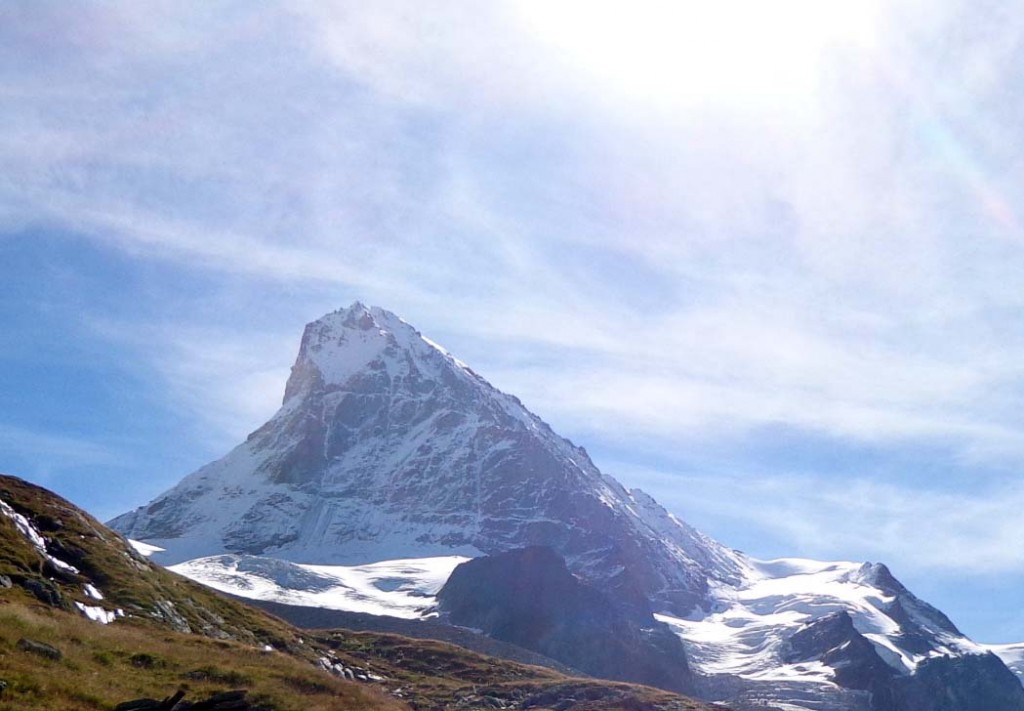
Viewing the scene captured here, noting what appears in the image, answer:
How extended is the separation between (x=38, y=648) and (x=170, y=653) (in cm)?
839

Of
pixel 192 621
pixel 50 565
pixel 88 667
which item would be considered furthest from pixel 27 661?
pixel 192 621

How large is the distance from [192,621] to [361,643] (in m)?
35.4

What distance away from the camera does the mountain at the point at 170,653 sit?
39219 mm

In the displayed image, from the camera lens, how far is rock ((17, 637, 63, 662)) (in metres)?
39.1

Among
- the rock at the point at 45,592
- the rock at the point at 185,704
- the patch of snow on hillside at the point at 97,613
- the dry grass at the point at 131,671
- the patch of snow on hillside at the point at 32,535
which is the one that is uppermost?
the patch of snow on hillside at the point at 32,535

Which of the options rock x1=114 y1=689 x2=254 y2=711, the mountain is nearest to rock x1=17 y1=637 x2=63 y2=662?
the mountain

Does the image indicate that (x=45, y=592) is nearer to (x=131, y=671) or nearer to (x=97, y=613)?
(x=97, y=613)

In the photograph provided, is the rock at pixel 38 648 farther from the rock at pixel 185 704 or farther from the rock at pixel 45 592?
the rock at pixel 45 592

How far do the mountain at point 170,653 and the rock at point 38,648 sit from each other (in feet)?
0.21

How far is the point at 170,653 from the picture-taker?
47.2 meters

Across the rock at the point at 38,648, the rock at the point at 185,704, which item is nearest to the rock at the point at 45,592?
the rock at the point at 38,648

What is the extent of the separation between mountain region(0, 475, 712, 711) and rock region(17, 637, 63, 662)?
0.21ft

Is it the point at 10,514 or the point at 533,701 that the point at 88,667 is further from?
the point at 533,701

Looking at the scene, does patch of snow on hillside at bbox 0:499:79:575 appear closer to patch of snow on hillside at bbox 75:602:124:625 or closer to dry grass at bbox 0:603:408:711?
patch of snow on hillside at bbox 75:602:124:625
